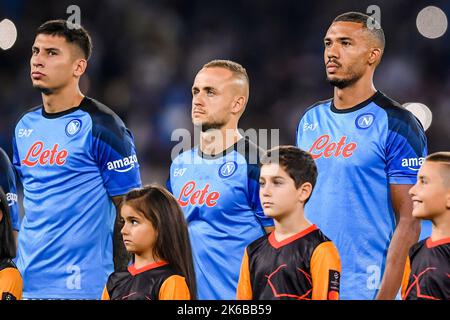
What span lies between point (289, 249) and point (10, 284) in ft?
5.38

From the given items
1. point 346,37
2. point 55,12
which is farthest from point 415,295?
point 55,12

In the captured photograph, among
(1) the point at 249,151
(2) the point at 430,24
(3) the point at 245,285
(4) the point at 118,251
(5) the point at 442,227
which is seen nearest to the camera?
(5) the point at 442,227

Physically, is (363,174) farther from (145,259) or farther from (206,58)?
(206,58)

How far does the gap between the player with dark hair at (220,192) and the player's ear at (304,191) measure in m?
0.62

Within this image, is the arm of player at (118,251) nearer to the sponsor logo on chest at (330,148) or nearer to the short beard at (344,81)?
the sponsor logo on chest at (330,148)

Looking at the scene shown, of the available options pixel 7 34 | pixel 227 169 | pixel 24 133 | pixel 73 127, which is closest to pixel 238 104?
pixel 227 169

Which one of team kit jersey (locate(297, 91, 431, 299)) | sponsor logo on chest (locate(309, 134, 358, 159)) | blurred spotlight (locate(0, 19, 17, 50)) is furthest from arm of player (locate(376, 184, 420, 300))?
blurred spotlight (locate(0, 19, 17, 50))

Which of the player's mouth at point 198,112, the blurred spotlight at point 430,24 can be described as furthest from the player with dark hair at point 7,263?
the blurred spotlight at point 430,24

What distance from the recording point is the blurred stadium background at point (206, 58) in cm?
707

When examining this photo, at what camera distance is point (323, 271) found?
4.14m

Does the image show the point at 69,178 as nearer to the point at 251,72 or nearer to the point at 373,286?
the point at 373,286

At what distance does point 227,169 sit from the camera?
5.05m

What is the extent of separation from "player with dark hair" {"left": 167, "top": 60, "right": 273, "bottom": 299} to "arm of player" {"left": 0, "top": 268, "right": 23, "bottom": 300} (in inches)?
38.7
